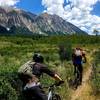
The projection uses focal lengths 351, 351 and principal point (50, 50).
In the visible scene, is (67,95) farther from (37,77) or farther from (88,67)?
(88,67)

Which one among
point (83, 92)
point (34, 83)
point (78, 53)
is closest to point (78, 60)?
point (78, 53)

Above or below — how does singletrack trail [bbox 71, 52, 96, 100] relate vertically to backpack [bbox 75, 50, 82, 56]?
below

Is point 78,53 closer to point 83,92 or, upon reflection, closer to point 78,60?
point 78,60

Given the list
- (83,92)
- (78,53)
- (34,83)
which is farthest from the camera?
(78,53)

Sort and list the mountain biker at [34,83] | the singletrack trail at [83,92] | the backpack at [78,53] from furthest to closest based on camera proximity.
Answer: the backpack at [78,53] < the singletrack trail at [83,92] < the mountain biker at [34,83]

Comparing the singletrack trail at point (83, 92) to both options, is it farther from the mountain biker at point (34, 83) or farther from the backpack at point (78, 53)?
the mountain biker at point (34, 83)

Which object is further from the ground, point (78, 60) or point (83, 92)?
point (78, 60)

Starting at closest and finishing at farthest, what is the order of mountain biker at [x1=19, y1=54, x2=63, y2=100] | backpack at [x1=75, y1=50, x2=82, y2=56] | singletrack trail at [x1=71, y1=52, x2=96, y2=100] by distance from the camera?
mountain biker at [x1=19, y1=54, x2=63, y2=100]
singletrack trail at [x1=71, y1=52, x2=96, y2=100]
backpack at [x1=75, y1=50, x2=82, y2=56]

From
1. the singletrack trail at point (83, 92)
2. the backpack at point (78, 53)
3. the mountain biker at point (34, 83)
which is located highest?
the backpack at point (78, 53)

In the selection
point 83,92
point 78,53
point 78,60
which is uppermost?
point 78,53

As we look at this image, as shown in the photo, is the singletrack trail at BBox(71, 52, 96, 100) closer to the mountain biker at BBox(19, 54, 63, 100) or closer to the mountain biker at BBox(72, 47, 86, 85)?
the mountain biker at BBox(72, 47, 86, 85)

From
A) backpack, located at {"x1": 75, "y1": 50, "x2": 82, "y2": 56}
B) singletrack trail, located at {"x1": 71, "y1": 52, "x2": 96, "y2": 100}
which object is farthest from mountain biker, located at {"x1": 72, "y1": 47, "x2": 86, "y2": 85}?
singletrack trail, located at {"x1": 71, "y1": 52, "x2": 96, "y2": 100}

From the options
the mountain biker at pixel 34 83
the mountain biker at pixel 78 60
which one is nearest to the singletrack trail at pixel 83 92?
the mountain biker at pixel 78 60

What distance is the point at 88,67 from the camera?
25172mm
